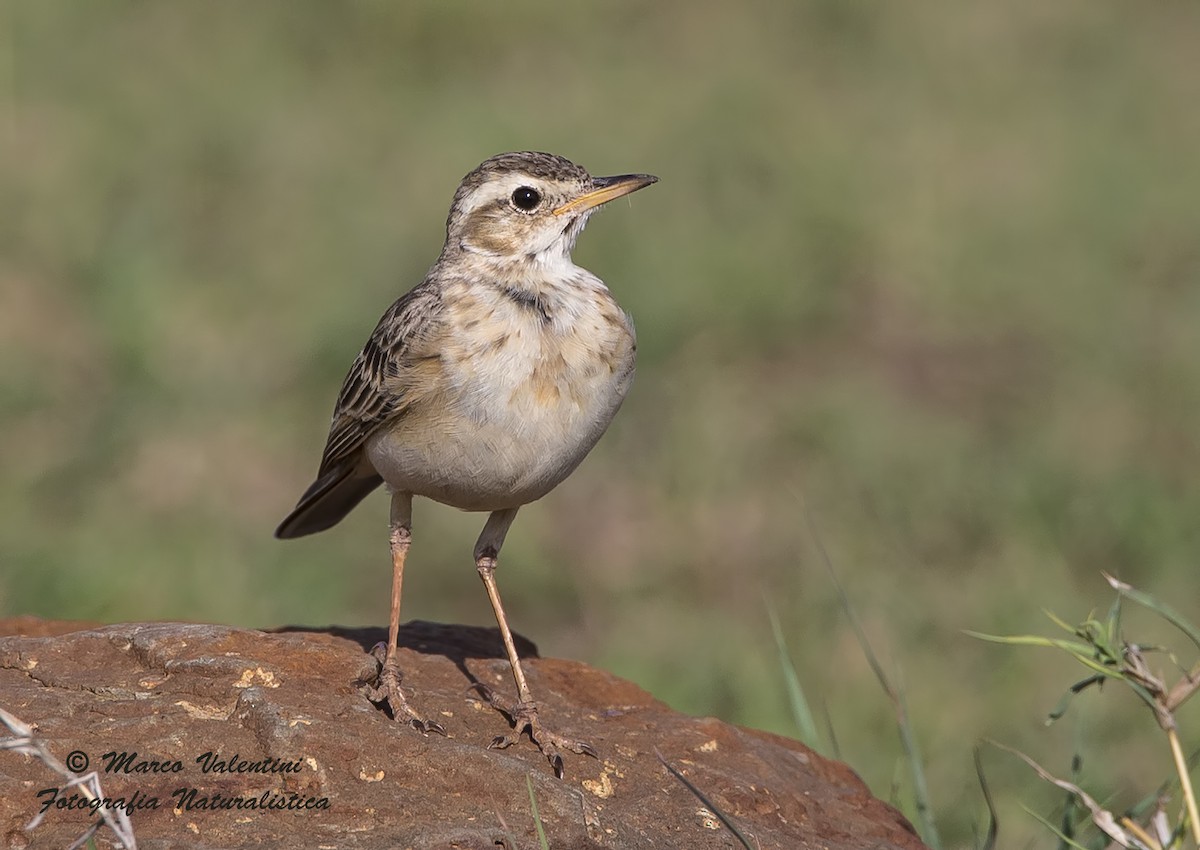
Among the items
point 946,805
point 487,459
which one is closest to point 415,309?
point 487,459

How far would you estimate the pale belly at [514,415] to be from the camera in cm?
604

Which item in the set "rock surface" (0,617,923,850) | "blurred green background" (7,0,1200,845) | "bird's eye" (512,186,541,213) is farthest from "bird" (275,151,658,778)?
"blurred green background" (7,0,1200,845)

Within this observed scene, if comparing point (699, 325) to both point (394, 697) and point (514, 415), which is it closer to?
point (514, 415)

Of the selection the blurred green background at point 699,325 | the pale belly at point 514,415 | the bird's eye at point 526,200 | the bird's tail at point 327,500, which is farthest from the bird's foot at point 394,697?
the blurred green background at point 699,325

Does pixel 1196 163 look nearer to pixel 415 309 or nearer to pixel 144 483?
pixel 144 483

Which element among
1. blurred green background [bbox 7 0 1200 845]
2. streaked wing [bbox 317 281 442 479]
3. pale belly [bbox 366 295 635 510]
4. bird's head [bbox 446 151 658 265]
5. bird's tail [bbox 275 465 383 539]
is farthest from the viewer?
blurred green background [bbox 7 0 1200 845]

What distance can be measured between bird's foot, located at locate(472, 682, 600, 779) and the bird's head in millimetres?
1922

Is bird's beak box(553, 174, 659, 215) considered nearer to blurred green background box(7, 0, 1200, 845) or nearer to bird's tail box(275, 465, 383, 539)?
bird's tail box(275, 465, 383, 539)

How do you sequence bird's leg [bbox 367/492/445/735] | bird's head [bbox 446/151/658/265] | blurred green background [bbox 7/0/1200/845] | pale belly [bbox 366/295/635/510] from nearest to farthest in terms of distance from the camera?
bird's leg [bbox 367/492/445/735], pale belly [bbox 366/295/635/510], bird's head [bbox 446/151/658/265], blurred green background [bbox 7/0/1200/845]

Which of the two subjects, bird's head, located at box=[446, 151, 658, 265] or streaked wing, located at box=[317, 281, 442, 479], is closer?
streaked wing, located at box=[317, 281, 442, 479]

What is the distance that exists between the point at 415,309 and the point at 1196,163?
38.0 ft

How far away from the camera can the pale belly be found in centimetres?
604

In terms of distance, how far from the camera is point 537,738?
5551mm

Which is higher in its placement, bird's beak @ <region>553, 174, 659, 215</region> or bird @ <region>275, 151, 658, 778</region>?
bird's beak @ <region>553, 174, 659, 215</region>
